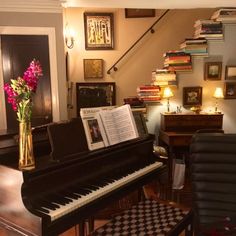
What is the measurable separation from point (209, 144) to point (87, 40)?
363 centimetres

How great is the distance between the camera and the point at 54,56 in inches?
148

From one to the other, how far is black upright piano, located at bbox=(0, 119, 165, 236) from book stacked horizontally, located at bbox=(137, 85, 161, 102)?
1.69 meters

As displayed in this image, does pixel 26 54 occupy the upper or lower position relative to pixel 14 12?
lower

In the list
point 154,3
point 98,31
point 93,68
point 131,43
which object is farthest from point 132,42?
point 154,3

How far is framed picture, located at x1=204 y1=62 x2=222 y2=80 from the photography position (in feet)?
12.2

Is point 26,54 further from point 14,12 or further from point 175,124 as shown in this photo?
point 175,124

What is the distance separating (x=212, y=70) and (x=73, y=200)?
2.93 metres

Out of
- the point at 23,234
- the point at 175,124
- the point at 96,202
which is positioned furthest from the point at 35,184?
the point at 175,124

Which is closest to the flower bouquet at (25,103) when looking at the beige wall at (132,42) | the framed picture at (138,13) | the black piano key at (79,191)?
the black piano key at (79,191)

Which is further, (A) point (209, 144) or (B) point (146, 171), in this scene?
(B) point (146, 171)

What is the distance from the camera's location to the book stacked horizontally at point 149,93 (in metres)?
3.73

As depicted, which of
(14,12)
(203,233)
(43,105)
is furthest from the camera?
(43,105)

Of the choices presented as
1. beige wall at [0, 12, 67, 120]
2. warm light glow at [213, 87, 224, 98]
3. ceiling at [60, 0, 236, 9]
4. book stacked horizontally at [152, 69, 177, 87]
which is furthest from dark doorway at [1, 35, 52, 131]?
warm light glow at [213, 87, 224, 98]

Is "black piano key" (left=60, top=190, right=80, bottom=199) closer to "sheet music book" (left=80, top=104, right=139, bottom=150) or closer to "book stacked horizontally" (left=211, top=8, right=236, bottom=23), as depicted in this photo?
"sheet music book" (left=80, top=104, right=139, bottom=150)
